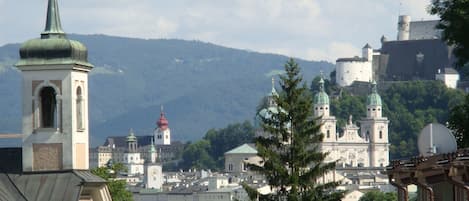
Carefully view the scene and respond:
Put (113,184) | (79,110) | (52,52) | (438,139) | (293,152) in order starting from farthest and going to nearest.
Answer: (113,184), (293,152), (79,110), (52,52), (438,139)

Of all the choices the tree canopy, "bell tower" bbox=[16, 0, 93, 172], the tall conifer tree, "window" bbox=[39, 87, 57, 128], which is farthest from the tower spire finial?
the tree canopy

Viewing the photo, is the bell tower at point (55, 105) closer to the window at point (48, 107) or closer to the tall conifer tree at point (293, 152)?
the window at point (48, 107)

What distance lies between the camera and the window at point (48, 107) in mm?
37500

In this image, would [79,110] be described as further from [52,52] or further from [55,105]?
[52,52]

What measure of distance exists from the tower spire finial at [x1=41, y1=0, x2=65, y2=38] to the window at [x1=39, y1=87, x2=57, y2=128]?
3.40 feet

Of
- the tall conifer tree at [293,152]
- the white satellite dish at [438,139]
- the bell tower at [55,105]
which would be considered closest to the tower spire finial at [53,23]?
the bell tower at [55,105]

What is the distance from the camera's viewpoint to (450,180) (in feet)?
81.5

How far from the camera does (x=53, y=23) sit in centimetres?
3797

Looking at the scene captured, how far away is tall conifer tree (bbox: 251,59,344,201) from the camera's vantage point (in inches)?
1484

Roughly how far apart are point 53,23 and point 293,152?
4.96 m

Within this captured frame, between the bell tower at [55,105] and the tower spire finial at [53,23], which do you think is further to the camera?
the tower spire finial at [53,23]

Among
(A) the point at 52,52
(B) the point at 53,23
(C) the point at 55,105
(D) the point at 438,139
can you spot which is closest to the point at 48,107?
(C) the point at 55,105

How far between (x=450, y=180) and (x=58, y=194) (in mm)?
12413

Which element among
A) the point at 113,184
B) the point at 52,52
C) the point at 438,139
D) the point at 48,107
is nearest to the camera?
the point at 438,139
